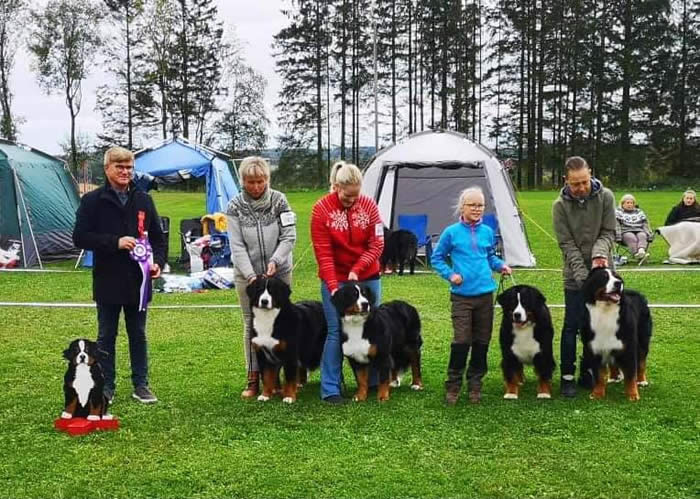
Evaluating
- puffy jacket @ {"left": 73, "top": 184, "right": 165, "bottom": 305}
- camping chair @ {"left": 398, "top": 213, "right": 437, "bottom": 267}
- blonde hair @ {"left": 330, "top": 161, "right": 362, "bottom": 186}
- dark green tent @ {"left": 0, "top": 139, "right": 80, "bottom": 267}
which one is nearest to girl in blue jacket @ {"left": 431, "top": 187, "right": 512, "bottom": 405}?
blonde hair @ {"left": 330, "top": 161, "right": 362, "bottom": 186}

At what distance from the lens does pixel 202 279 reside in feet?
35.7

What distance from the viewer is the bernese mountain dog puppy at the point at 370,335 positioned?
4.79 metres

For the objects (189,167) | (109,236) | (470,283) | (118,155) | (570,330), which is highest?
(189,167)

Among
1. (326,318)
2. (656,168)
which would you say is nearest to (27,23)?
(656,168)

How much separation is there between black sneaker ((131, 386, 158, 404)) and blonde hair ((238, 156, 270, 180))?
1612 mm

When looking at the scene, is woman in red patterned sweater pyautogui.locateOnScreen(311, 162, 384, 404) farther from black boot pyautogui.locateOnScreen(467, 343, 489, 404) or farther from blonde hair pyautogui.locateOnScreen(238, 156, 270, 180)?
black boot pyautogui.locateOnScreen(467, 343, 489, 404)

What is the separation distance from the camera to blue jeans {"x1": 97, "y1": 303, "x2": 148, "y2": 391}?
4.86 metres

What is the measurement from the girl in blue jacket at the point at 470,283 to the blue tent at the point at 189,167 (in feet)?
31.3

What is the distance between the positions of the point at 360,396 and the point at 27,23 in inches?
1329

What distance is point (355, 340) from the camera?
489cm

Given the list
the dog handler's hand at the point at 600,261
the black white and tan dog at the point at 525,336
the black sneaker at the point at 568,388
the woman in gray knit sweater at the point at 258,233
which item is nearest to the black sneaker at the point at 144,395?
the woman in gray knit sweater at the point at 258,233

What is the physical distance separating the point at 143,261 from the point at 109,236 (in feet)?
0.92

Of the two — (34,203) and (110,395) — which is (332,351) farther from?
(34,203)

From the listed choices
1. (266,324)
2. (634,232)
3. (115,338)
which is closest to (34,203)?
(115,338)
